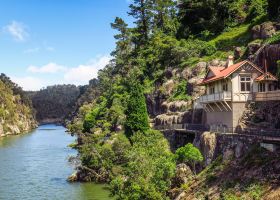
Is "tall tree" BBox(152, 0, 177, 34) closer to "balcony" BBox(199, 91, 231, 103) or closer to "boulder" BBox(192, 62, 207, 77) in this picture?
"boulder" BBox(192, 62, 207, 77)

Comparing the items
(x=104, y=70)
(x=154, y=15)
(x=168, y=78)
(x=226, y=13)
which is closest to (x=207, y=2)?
(x=226, y=13)

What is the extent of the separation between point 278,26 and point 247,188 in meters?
32.1

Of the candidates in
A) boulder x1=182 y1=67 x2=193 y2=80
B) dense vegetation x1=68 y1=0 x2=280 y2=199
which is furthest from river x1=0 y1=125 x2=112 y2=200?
boulder x1=182 y1=67 x2=193 y2=80

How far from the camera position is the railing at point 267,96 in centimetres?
4399

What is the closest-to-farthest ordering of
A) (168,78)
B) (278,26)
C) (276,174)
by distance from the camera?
(276,174) → (278,26) → (168,78)

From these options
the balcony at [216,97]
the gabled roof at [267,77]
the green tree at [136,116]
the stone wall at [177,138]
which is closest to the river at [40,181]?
the green tree at [136,116]

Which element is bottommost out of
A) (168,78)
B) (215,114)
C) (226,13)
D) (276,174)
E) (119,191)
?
(119,191)

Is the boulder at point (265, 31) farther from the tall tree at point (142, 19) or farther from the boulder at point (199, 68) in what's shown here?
the tall tree at point (142, 19)

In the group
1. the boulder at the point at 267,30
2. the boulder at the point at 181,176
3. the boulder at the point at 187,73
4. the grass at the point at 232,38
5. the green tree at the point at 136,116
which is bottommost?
the boulder at the point at 181,176

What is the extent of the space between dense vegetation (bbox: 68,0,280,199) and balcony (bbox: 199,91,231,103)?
754cm

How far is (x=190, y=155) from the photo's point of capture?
154ft

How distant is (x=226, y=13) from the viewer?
8919 centimetres

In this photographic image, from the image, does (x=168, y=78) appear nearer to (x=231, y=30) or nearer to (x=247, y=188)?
(x=231, y=30)

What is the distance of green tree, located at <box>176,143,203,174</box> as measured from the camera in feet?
153
